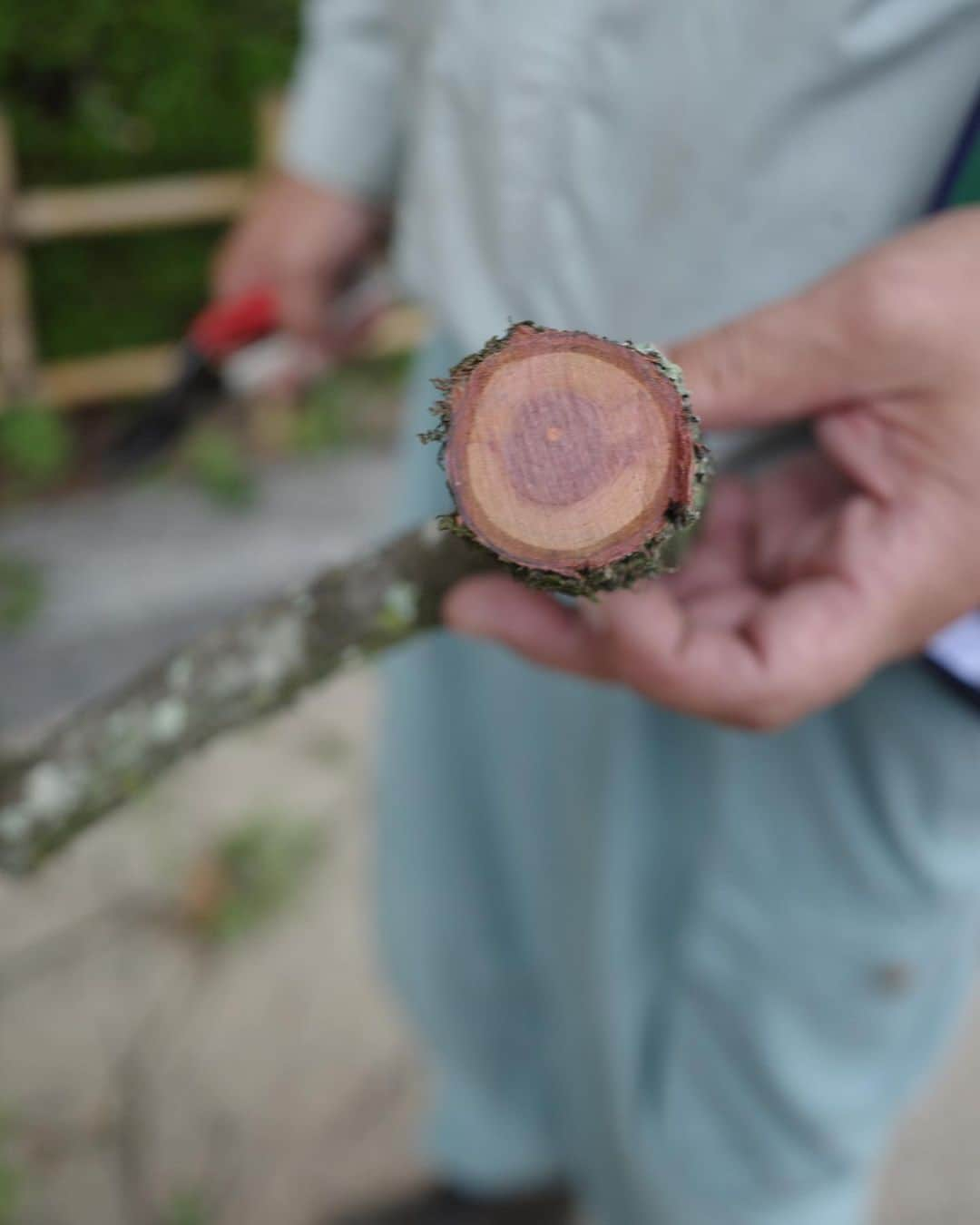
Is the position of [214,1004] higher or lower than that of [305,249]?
lower

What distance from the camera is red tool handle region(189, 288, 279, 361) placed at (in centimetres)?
151

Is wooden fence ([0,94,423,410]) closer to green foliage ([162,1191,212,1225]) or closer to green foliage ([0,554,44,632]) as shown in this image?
green foliage ([0,554,44,632])

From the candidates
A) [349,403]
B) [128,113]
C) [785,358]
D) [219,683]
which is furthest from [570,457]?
[349,403]

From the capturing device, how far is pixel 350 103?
4.55ft

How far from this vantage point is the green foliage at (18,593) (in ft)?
8.30

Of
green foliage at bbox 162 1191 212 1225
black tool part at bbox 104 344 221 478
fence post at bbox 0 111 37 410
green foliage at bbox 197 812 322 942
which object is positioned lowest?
green foliage at bbox 162 1191 212 1225

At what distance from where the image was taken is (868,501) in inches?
30.6

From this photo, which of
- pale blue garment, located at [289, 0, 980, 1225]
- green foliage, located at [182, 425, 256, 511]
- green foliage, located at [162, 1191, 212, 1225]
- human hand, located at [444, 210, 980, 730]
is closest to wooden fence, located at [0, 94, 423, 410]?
green foliage, located at [182, 425, 256, 511]

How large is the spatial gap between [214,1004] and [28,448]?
4.99 ft

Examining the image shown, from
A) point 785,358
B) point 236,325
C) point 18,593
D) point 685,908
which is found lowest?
point 18,593

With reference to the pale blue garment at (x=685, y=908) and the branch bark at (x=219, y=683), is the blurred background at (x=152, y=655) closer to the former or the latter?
the pale blue garment at (x=685, y=908)

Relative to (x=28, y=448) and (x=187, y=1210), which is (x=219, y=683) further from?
(x=28, y=448)

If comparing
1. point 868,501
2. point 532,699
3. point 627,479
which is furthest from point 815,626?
point 532,699

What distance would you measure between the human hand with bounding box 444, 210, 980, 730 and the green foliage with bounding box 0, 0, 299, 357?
242 centimetres
